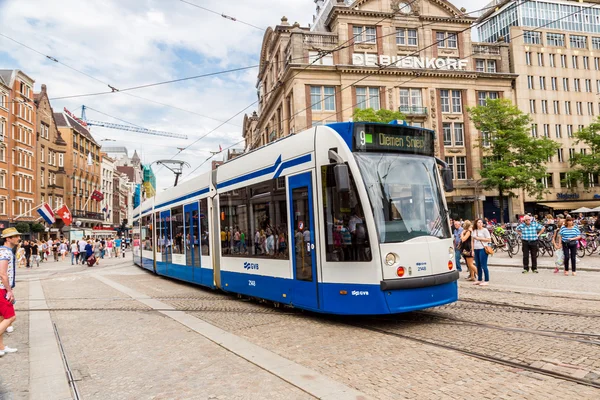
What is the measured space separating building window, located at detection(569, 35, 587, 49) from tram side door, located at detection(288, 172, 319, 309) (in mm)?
61792

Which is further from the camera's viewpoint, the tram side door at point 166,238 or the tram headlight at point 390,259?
the tram side door at point 166,238

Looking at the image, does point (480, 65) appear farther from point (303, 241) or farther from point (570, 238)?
point (303, 241)

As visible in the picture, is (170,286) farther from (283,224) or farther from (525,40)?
(525,40)

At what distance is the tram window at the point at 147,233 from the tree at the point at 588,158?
46513 millimetres

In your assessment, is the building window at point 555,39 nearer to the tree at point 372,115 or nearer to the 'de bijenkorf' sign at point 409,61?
the 'de bijenkorf' sign at point 409,61

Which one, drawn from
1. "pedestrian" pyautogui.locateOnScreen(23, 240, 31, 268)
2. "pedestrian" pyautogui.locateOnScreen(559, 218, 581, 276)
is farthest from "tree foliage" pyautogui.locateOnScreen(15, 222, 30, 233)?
"pedestrian" pyautogui.locateOnScreen(559, 218, 581, 276)

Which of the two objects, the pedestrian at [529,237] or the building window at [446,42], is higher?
the building window at [446,42]

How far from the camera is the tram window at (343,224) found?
7102 mm

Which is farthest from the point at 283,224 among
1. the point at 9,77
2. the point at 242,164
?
the point at 9,77

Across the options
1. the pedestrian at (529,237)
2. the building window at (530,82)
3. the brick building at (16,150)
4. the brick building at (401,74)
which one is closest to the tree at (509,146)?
the brick building at (401,74)

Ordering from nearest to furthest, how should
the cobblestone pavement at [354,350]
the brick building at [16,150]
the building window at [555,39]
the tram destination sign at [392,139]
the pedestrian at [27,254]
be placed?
the cobblestone pavement at [354,350]
the tram destination sign at [392,139]
the pedestrian at [27,254]
the brick building at [16,150]
the building window at [555,39]

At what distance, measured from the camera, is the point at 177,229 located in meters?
14.7

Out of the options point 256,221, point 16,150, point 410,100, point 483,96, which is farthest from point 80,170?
point 256,221

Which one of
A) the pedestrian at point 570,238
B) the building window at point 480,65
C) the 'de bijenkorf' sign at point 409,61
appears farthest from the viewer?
the building window at point 480,65
